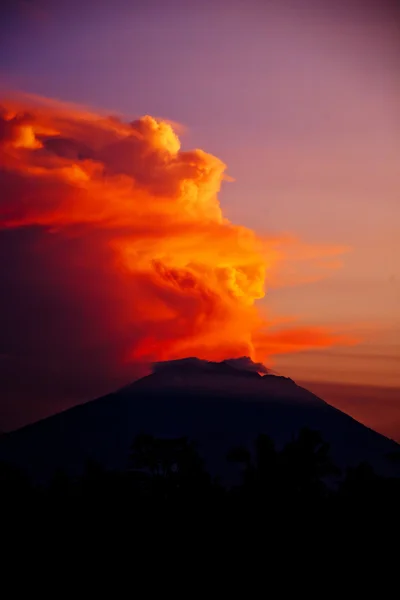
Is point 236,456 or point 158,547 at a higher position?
point 236,456

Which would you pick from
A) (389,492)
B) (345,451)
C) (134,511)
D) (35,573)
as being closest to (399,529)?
(389,492)

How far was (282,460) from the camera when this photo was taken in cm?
4056

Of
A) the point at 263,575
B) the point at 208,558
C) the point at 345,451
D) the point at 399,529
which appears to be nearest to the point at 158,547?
the point at 208,558

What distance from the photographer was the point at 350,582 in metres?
33.2

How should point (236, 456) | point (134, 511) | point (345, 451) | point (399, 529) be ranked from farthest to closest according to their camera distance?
point (345, 451) → point (236, 456) → point (134, 511) → point (399, 529)

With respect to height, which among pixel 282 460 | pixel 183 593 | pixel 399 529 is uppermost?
pixel 282 460

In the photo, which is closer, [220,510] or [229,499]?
[220,510]

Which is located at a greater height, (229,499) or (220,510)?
(229,499)

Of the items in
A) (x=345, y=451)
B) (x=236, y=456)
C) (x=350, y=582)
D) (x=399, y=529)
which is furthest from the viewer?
(x=345, y=451)

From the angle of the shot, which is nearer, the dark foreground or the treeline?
the dark foreground

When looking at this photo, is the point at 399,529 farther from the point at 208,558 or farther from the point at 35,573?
the point at 35,573

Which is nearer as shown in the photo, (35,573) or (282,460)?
(35,573)

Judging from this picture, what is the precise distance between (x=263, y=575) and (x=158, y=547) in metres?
4.56

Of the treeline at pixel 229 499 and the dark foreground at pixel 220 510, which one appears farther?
the treeline at pixel 229 499
